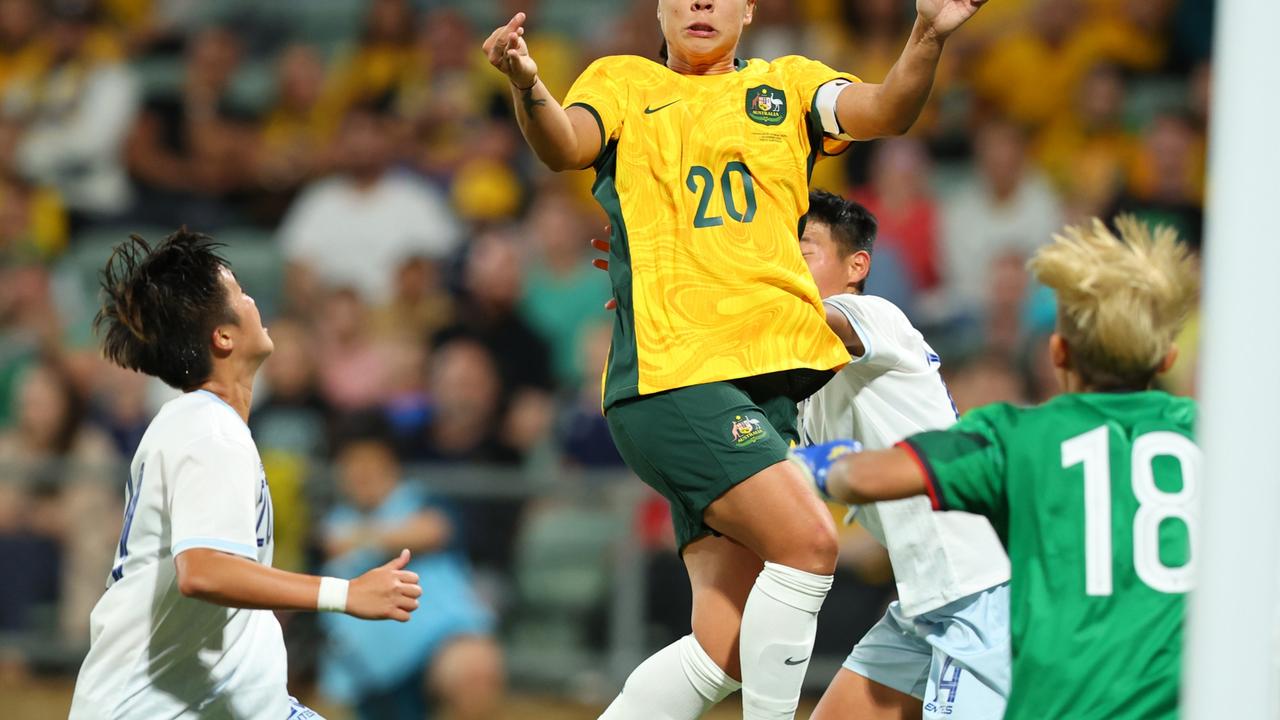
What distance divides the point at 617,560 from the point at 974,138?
3556 millimetres

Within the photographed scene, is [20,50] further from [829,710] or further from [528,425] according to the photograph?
[829,710]

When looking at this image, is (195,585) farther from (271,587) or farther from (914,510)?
(914,510)

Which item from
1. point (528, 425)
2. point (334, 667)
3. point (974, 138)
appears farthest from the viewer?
point (974, 138)

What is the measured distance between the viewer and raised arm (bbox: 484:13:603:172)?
3.62 meters

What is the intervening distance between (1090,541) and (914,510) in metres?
1.33

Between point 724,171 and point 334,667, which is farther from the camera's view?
point 334,667

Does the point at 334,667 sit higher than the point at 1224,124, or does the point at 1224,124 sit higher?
the point at 1224,124

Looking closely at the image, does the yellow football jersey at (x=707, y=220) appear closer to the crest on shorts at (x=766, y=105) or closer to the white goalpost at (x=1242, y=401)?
the crest on shorts at (x=766, y=105)

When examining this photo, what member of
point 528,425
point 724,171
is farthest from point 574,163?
point 528,425

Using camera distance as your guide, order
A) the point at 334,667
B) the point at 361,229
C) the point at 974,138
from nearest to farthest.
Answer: the point at 334,667
the point at 974,138
the point at 361,229

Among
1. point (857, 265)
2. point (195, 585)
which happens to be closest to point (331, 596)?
point (195, 585)

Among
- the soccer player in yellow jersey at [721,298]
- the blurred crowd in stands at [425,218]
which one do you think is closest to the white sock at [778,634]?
the soccer player in yellow jersey at [721,298]

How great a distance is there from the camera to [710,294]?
3811 millimetres

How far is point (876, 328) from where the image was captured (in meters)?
4.17
